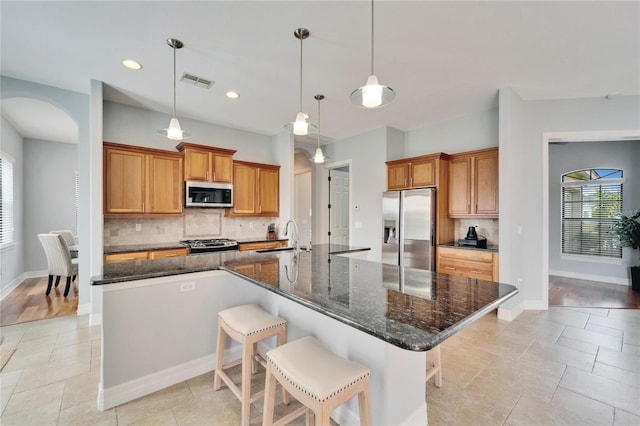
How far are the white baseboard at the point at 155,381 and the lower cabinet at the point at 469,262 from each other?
10.1 feet

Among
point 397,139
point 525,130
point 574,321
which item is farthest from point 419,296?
point 397,139

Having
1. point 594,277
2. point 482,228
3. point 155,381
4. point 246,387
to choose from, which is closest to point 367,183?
point 482,228

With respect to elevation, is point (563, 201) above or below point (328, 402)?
above

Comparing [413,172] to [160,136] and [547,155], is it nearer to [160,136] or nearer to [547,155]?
[547,155]

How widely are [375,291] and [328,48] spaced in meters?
2.27

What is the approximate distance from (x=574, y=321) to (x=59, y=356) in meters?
5.52

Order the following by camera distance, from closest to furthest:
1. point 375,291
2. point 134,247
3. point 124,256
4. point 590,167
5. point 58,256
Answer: point 375,291
point 124,256
point 134,247
point 58,256
point 590,167

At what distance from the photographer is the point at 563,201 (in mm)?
5680

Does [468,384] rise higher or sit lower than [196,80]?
lower

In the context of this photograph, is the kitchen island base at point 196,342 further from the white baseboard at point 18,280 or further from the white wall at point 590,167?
the white wall at point 590,167

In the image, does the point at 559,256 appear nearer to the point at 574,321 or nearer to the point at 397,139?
the point at 574,321

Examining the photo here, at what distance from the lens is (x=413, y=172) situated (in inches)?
175

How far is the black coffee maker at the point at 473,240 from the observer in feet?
12.8

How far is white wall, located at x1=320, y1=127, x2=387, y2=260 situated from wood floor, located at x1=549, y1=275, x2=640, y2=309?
111 inches
